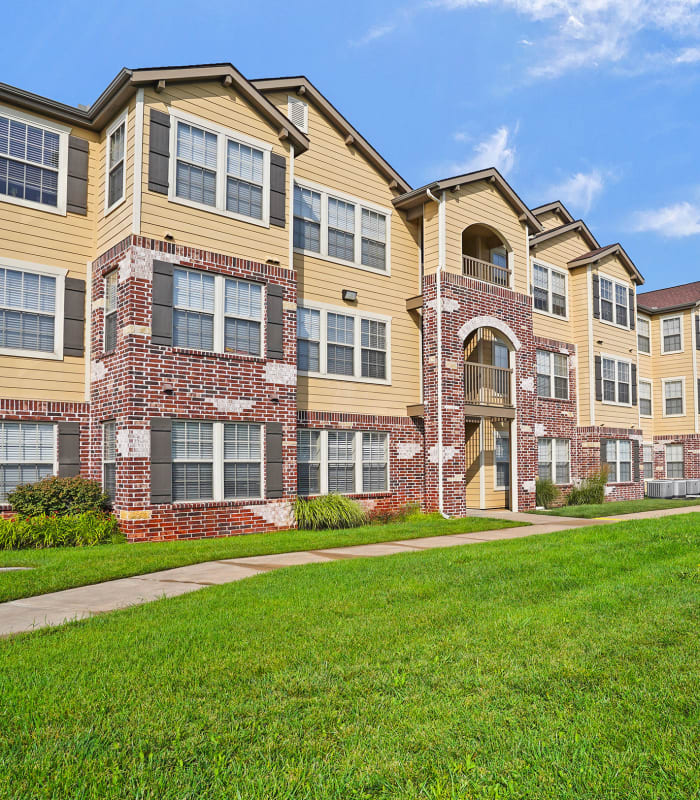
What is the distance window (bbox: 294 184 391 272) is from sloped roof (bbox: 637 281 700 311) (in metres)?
18.2

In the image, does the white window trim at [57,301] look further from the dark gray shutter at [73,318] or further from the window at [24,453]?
the window at [24,453]

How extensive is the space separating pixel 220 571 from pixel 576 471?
17.7 metres

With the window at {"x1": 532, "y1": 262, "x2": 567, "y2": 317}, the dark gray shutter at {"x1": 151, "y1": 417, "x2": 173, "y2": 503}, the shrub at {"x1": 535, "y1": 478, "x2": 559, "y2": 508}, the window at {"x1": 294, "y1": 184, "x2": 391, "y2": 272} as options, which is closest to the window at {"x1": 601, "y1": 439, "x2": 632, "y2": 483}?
the shrub at {"x1": 535, "y1": 478, "x2": 559, "y2": 508}

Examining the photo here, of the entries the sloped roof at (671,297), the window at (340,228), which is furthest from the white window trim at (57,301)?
the sloped roof at (671,297)

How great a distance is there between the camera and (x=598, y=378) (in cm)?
2505

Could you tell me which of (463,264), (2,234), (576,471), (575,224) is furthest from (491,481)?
(2,234)

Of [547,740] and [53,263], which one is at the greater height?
[53,263]

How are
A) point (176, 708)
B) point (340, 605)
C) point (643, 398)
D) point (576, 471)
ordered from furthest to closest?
point (643, 398), point (576, 471), point (340, 605), point (176, 708)

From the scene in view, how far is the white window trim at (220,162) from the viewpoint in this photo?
13961 millimetres

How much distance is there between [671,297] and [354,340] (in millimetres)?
23372

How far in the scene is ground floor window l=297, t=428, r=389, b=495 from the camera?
1677cm

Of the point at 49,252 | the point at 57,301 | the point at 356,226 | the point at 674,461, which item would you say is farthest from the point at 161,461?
the point at 674,461

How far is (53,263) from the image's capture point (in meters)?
14.1

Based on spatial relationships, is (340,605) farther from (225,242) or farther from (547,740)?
(225,242)
